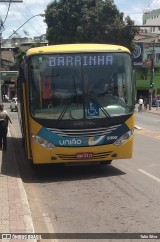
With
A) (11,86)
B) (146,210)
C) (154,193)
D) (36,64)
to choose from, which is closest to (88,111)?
(36,64)

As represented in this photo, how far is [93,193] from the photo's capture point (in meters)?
9.10

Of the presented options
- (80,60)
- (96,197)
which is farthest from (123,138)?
(96,197)

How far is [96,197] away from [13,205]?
6.21 feet

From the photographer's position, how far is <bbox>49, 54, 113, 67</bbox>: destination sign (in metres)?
10.6

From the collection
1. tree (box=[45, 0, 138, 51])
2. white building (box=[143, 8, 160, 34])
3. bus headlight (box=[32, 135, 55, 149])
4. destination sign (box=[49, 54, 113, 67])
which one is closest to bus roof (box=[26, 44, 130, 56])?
destination sign (box=[49, 54, 113, 67])

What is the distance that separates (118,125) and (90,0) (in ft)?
135

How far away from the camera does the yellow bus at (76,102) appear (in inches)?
411

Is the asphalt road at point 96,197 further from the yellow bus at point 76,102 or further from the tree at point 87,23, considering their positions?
the tree at point 87,23

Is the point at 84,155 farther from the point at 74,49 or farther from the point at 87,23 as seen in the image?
the point at 87,23

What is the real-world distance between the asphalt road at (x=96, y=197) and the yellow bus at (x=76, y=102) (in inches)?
26.9

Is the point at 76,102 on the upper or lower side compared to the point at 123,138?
upper

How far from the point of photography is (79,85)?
10.6 metres

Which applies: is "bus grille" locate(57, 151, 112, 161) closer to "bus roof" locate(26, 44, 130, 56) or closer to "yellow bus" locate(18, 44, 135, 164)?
"yellow bus" locate(18, 44, 135, 164)

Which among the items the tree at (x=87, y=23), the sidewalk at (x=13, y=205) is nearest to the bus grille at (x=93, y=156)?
the sidewalk at (x=13, y=205)
